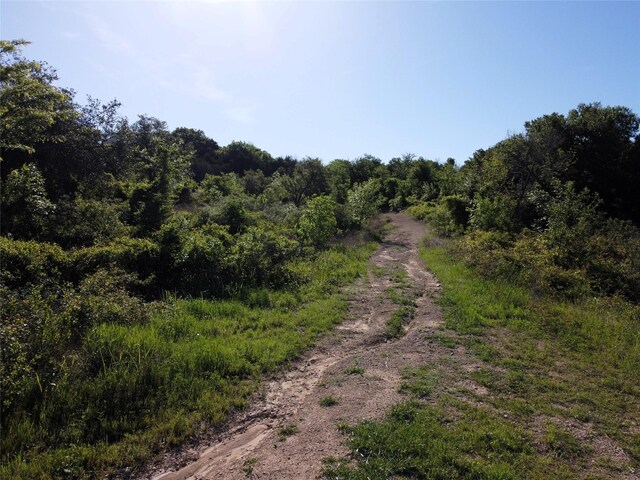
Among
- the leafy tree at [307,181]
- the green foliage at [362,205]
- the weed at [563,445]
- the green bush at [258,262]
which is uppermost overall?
the leafy tree at [307,181]

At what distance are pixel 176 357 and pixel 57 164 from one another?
14.3 m

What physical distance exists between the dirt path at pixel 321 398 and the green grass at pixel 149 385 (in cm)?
37

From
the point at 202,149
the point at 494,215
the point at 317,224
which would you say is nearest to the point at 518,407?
the point at 317,224

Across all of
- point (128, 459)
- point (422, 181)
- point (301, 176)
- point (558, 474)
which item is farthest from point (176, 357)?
point (422, 181)

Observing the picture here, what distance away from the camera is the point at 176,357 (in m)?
6.00

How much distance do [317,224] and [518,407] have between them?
12.9 metres

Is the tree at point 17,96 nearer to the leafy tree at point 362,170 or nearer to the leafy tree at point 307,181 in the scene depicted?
the leafy tree at point 307,181

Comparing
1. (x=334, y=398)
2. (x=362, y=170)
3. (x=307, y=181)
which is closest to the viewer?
(x=334, y=398)

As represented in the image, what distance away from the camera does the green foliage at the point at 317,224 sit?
17312 millimetres

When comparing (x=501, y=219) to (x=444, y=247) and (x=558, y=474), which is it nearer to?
(x=444, y=247)

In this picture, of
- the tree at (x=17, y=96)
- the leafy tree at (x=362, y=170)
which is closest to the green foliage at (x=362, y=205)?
the tree at (x=17, y=96)

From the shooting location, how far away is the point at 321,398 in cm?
558

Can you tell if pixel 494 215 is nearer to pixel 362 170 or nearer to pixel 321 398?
pixel 321 398

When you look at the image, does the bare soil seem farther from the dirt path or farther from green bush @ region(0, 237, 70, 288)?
green bush @ region(0, 237, 70, 288)
